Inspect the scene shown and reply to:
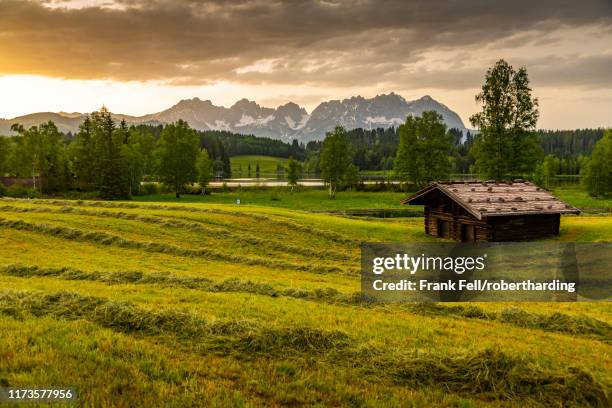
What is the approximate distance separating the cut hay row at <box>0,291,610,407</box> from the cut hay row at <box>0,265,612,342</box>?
460cm

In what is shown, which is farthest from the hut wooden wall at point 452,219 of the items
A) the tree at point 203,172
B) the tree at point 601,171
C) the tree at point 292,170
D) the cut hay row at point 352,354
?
the tree at point 292,170

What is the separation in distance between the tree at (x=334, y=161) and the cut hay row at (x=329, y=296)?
73.6 meters

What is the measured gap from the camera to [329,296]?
15.5 metres

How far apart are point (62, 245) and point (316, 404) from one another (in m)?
22.3

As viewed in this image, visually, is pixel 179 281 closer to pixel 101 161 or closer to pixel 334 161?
pixel 101 161

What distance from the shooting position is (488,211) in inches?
1273

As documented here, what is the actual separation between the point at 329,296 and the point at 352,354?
604 centimetres

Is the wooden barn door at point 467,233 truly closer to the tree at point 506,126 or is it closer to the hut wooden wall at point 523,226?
the hut wooden wall at point 523,226

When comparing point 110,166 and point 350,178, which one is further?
point 350,178

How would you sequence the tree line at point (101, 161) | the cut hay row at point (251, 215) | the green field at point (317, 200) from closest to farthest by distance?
the cut hay row at point (251, 215)
the green field at point (317, 200)
the tree line at point (101, 161)

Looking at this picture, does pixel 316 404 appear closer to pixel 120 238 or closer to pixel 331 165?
pixel 120 238

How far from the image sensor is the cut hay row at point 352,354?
8164mm

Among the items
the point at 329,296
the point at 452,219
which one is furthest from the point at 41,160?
the point at 329,296

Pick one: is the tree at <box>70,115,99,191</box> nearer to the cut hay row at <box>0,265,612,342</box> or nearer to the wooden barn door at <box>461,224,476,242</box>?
the wooden barn door at <box>461,224,476,242</box>
